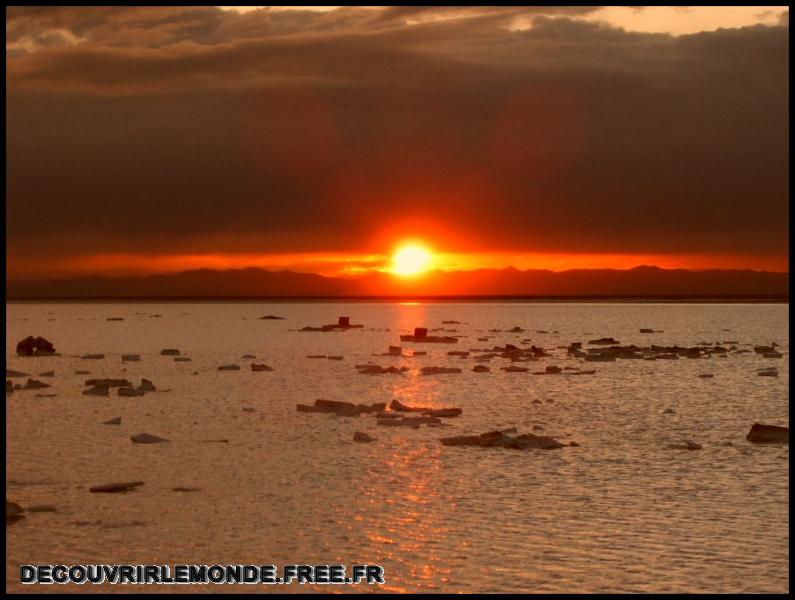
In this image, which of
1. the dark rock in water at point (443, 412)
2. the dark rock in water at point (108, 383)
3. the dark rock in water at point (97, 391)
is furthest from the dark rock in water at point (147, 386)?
the dark rock in water at point (443, 412)

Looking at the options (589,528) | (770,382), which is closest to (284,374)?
(770,382)

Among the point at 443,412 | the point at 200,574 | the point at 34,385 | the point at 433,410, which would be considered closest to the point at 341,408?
the point at 433,410

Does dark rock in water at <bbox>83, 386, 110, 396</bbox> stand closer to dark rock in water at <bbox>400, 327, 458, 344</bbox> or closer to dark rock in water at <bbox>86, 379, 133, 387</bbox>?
dark rock in water at <bbox>86, 379, 133, 387</bbox>

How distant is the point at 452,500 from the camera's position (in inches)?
670

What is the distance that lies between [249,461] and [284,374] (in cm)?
2733

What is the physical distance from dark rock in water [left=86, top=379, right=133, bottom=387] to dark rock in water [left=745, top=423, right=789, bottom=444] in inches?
897

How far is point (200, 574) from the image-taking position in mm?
13133

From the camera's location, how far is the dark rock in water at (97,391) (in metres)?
36.3

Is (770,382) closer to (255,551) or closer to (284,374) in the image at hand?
(284,374)

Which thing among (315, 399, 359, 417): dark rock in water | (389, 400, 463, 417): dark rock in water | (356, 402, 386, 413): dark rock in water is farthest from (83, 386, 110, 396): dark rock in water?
(389, 400, 463, 417): dark rock in water

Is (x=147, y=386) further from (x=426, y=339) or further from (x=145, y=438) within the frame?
(x=426, y=339)

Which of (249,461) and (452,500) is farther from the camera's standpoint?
(249,461)

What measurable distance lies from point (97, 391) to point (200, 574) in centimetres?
2488

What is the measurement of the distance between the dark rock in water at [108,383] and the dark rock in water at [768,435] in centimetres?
2278
